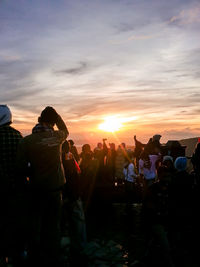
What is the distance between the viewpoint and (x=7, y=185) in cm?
457

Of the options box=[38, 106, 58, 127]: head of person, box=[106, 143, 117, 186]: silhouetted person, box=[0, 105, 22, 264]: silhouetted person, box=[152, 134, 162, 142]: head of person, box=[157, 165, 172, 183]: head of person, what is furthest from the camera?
box=[106, 143, 117, 186]: silhouetted person

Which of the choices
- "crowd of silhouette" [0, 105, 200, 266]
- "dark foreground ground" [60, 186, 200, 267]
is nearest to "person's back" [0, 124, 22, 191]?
"crowd of silhouette" [0, 105, 200, 266]

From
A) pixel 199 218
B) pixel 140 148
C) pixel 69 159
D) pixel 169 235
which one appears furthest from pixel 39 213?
pixel 140 148

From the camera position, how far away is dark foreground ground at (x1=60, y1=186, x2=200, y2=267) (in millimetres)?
6102

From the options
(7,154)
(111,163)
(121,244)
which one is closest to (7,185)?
(7,154)

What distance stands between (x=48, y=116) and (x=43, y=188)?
1.06 metres

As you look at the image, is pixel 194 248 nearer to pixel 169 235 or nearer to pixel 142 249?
pixel 142 249

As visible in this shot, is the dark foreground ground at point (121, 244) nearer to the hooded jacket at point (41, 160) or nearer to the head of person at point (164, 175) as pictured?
the head of person at point (164, 175)

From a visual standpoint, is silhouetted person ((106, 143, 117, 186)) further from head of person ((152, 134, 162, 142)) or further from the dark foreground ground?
head of person ((152, 134, 162, 142))

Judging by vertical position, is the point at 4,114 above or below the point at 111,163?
above

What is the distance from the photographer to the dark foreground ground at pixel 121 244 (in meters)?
6.10

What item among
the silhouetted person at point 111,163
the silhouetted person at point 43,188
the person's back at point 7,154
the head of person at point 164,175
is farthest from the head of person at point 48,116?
the silhouetted person at point 111,163

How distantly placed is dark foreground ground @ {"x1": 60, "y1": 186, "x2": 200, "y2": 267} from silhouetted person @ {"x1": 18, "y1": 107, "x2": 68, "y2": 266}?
1450 mm

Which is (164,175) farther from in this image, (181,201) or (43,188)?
(43,188)
